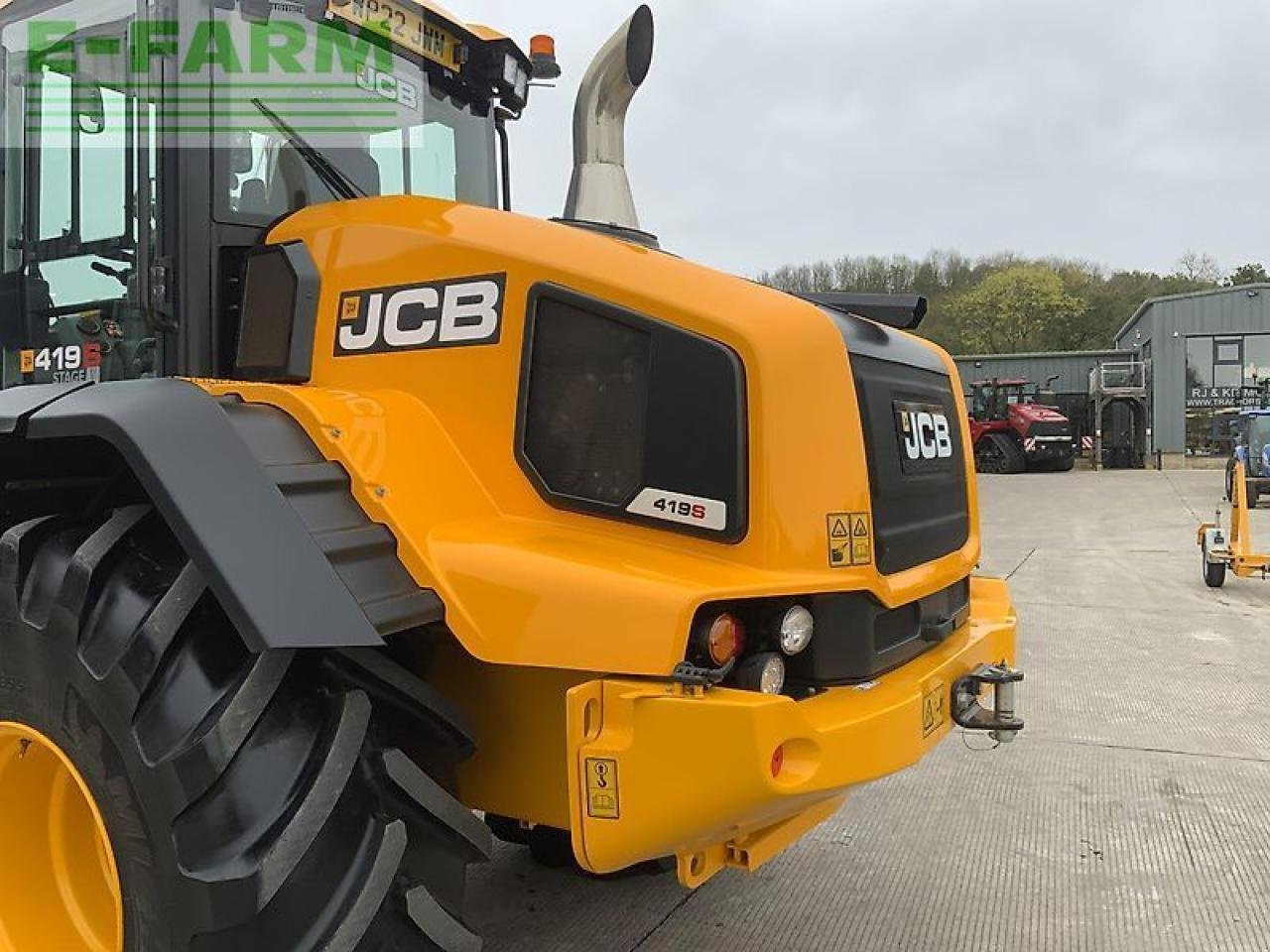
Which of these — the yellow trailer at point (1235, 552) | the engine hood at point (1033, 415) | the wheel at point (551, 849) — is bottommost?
the wheel at point (551, 849)

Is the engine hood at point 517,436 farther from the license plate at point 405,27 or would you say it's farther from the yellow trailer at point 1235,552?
the yellow trailer at point 1235,552

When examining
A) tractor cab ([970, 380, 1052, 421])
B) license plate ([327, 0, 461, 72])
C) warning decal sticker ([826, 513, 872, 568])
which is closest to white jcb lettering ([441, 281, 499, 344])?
warning decal sticker ([826, 513, 872, 568])

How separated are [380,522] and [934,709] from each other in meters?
1.31

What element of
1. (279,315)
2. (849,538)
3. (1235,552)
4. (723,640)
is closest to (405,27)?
(279,315)

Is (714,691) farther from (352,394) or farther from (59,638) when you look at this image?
(59,638)

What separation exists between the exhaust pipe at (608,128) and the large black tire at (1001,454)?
85.5ft

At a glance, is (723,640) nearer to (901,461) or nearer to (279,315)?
(901,461)

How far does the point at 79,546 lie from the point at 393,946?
0.96 m

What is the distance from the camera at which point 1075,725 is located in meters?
5.23

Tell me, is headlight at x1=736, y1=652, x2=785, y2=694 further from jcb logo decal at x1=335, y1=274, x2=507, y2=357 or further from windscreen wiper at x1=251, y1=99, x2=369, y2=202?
windscreen wiper at x1=251, y1=99, x2=369, y2=202

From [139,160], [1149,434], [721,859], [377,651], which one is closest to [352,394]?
[377,651]

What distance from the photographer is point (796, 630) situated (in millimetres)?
2273

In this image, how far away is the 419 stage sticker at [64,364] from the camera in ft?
9.75

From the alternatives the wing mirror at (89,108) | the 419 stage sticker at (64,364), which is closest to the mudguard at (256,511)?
the 419 stage sticker at (64,364)
